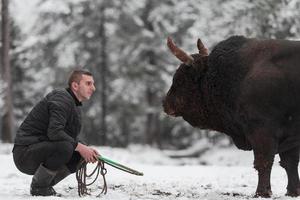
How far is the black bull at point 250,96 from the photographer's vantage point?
716cm

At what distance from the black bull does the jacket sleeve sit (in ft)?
6.87

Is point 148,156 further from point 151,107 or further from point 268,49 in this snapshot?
point 268,49

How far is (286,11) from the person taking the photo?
20953mm

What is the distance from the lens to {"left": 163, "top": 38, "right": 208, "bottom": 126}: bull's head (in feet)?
27.3

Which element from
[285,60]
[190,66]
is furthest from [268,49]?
[190,66]

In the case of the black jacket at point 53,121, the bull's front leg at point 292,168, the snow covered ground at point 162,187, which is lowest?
the snow covered ground at point 162,187

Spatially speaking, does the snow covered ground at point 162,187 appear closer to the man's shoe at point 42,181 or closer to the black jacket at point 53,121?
the man's shoe at point 42,181

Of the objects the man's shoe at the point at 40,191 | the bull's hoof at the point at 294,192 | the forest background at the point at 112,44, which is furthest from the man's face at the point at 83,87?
the forest background at the point at 112,44

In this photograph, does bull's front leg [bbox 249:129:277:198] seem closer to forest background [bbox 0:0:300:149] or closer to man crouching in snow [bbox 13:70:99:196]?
man crouching in snow [bbox 13:70:99:196]

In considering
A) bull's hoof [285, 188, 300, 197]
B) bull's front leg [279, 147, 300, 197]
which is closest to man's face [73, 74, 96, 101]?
bull's front leg [279, 147, 300, 197]

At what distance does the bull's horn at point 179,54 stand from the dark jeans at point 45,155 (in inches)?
90.9

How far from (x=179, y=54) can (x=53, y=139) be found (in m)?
2.53

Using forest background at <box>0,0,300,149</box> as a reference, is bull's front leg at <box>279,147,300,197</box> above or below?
below

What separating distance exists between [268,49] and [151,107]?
27939mm
